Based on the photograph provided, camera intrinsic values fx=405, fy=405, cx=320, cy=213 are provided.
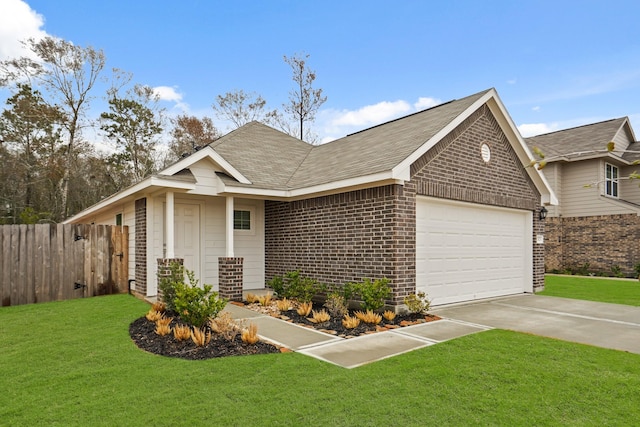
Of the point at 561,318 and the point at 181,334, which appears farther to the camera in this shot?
the point at 561,318

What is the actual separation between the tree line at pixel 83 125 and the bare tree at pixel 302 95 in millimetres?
63

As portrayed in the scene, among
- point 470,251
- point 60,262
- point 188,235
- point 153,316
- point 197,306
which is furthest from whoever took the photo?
point 188,235

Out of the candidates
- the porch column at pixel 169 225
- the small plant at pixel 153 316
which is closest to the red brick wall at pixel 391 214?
the porch column at pixel 169 225

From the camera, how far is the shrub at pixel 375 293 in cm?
771

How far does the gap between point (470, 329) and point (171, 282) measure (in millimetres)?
5680

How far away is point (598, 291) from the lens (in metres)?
12.1

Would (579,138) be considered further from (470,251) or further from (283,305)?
(283,305)

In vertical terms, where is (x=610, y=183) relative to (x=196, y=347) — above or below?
above

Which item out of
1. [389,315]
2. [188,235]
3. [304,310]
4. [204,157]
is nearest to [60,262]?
[188,235]

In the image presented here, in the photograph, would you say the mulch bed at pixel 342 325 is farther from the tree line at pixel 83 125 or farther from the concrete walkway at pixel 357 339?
the tree line at pixel 83 125

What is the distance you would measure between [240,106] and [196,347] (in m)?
25.5

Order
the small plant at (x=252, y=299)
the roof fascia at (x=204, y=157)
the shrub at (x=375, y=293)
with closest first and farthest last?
the shrub at (x=375, y=293) → the roof fascia at (x=204, y=157) → the small plant at (x=252, y=299)

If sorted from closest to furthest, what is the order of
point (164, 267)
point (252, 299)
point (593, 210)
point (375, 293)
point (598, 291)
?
point (375, 293) < point (164, 267) < point (252, 299) < point (598, 291) < point (593, 210)

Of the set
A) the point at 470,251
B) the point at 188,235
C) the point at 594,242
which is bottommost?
the point at 594,242
